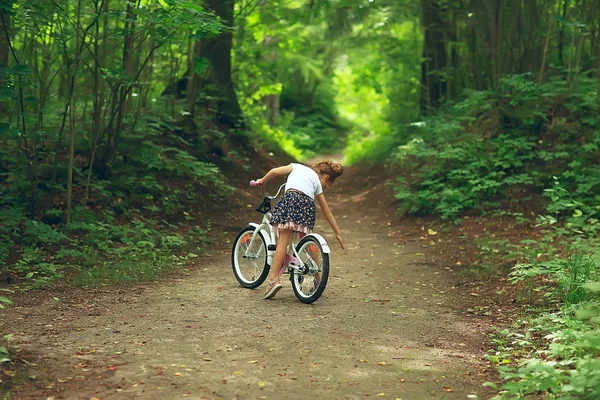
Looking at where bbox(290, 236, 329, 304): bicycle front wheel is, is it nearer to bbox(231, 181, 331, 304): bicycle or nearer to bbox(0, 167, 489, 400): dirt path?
bbox(231, 181, 331, 304): bicycle

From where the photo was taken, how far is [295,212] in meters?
7.88

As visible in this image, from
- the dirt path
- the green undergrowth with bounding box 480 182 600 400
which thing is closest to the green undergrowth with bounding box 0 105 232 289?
the dirt path

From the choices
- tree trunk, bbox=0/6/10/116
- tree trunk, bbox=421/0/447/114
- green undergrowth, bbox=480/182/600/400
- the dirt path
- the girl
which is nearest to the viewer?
green undergrowth, bbox=480/182/600/400

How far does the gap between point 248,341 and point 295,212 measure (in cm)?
209

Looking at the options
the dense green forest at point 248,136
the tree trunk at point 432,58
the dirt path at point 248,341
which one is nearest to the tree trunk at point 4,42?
the dense green forest at point 248,136

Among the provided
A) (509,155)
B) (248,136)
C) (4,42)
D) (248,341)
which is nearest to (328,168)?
(248,341)

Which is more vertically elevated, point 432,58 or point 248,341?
point 432,58

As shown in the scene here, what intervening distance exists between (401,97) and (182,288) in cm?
1496

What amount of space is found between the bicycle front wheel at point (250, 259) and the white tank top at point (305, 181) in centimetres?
80

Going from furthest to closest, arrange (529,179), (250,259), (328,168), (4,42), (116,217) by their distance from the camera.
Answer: (529,179)
(116,217)
(4,42)
(250,259)
(328,168)

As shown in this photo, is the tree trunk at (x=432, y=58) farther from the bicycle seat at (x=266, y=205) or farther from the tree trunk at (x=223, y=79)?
the bicycle seat at (x=266, y=205)

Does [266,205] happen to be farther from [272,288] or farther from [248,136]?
[248,136]

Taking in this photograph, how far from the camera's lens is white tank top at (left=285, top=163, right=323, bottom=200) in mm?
7879

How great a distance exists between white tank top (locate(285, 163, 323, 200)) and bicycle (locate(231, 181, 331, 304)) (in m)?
0.23
